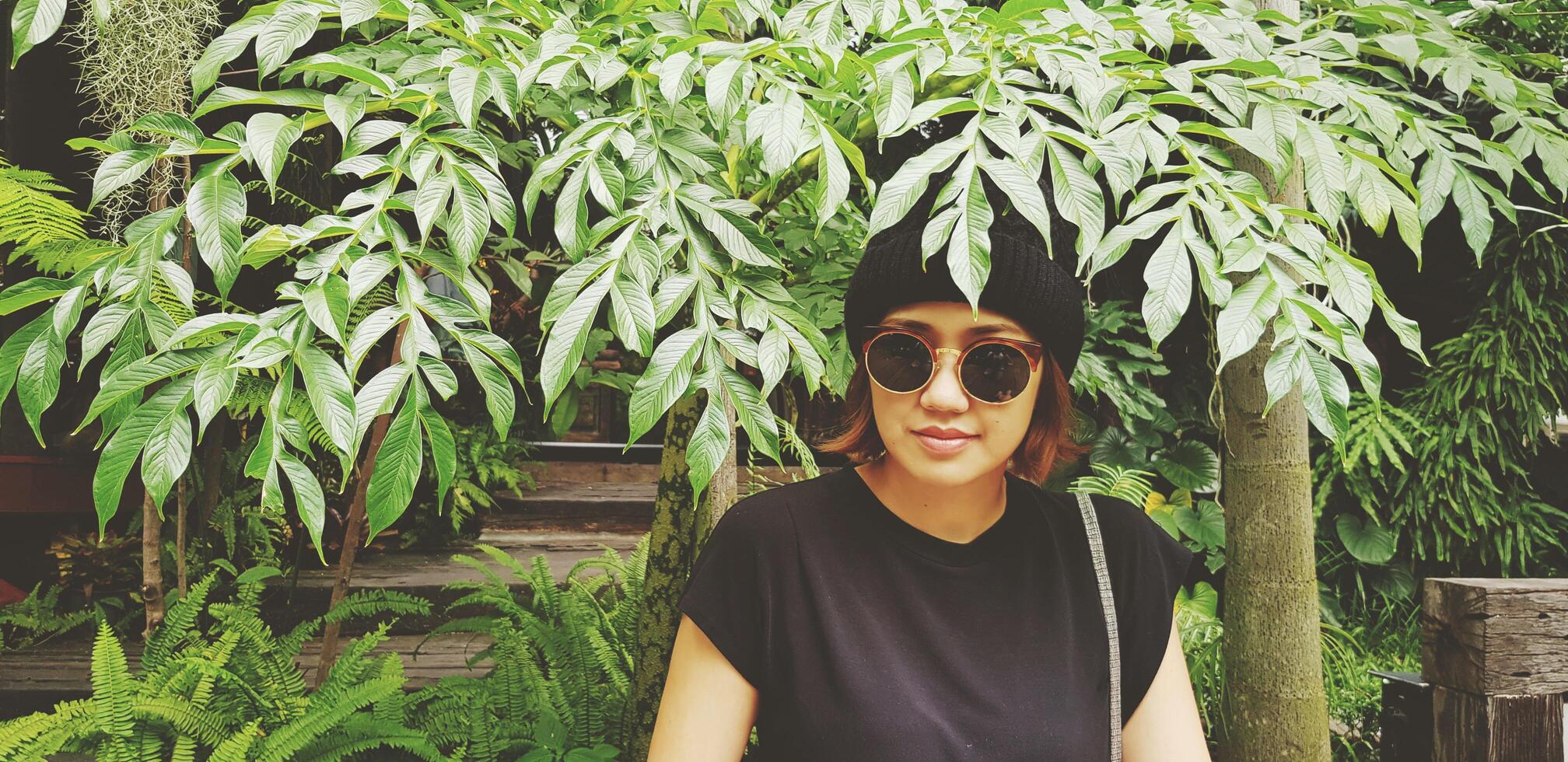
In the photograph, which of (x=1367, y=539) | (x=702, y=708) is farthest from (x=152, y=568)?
(x=1367, y=539)

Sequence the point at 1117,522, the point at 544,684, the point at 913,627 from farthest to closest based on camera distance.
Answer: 1. the point at 544,684
2. the point at 1117,522
3. the point at 913,627

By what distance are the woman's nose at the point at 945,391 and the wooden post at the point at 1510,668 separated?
1221 mm

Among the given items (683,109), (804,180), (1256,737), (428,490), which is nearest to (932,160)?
(683,109)

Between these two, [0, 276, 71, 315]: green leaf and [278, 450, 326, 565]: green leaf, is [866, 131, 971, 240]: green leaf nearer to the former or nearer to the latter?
[278, 450, 326, 565]: green leaf

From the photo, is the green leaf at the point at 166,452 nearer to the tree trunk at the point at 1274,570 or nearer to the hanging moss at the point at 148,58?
the hanging moss at the point at 148,58

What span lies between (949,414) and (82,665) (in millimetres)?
4369

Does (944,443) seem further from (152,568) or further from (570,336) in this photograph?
(152,568)

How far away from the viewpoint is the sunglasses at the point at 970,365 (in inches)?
46.3

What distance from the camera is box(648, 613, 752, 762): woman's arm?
1163 mm

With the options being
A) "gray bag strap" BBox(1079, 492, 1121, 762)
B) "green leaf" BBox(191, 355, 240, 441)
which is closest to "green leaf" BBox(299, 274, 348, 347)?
"green leaf" BBox(191, 355, 240, 441)

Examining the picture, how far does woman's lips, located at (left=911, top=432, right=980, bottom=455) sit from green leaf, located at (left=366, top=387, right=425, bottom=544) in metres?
0.60

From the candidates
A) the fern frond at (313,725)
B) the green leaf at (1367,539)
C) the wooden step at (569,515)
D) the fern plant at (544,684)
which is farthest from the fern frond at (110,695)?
the green leaf at (1367,539)

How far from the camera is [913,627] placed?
1.22 metres

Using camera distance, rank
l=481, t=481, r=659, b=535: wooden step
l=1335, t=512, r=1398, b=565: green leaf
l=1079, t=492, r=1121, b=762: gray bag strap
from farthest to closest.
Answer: l=481, t=481, r=659, b=535: wooden step
l=1335, t=512, r=1398, b=565: green leaf
l=1079, t=492, r=1121, b=762: gray bag strap
